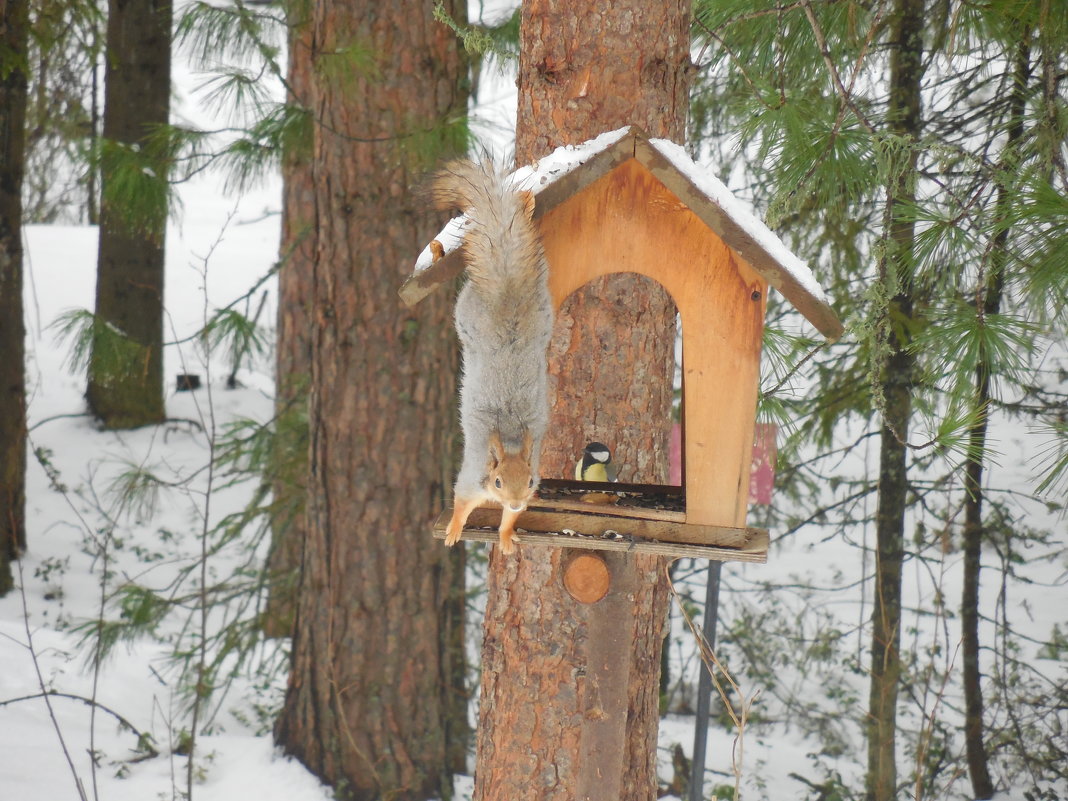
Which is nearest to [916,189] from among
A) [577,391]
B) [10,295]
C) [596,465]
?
[577,391]

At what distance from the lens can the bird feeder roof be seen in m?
1.73

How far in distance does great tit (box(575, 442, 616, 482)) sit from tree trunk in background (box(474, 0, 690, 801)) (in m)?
0.11

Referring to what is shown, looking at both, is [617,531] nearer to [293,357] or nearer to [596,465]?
[596,465]

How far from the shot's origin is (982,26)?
2.73 metres

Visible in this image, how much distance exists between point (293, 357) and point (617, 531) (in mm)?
4785

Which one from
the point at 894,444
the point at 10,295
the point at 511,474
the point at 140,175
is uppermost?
the point at 140,175

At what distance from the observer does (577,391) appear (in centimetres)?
232

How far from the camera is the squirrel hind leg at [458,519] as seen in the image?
5.82 ft

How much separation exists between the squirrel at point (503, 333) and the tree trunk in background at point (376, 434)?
195cm

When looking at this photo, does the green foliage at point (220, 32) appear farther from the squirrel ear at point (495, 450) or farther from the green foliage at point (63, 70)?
the squirrel ear at point (495, 450)

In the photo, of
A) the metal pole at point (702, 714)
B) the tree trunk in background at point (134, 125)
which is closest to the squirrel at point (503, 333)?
the metal pole at point (702, 714)

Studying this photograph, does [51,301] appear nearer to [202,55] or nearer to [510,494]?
[202,55]

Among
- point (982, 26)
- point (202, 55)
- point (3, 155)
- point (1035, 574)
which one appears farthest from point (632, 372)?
point (1035, 574)

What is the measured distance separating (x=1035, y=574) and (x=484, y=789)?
5.58m
